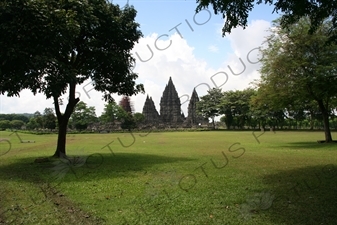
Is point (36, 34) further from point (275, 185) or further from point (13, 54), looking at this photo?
point (275, 185)

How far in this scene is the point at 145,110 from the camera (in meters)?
91.2

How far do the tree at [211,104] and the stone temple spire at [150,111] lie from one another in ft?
54.4

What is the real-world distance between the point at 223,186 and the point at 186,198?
5.43ft

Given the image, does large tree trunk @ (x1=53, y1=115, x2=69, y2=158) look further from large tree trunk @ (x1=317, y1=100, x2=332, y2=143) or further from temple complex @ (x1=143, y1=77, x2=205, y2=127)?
temple complex @ (x1=143, y1=77, x2=205, y2=127)

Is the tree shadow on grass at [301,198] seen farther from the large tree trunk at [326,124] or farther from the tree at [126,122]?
the tree at [126,122]

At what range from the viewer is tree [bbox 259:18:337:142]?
2100 centimetres

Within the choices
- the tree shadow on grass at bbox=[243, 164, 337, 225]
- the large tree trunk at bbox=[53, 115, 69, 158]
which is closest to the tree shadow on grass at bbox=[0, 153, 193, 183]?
the large tree trunk at bbox=[53, 115, 69, 158]

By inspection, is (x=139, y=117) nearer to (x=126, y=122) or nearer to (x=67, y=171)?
(x=126, y=122)

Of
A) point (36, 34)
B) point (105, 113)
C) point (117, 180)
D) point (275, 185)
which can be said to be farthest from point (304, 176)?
point (105, 113)

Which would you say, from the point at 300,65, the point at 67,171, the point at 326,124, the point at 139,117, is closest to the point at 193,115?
the point at 139,117

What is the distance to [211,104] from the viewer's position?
247 feet

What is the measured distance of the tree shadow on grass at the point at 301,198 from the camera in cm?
579

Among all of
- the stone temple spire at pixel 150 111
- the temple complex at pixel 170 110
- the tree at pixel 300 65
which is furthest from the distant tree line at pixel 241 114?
the tree at pixel 300 65

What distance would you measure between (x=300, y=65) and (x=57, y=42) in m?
16.7
